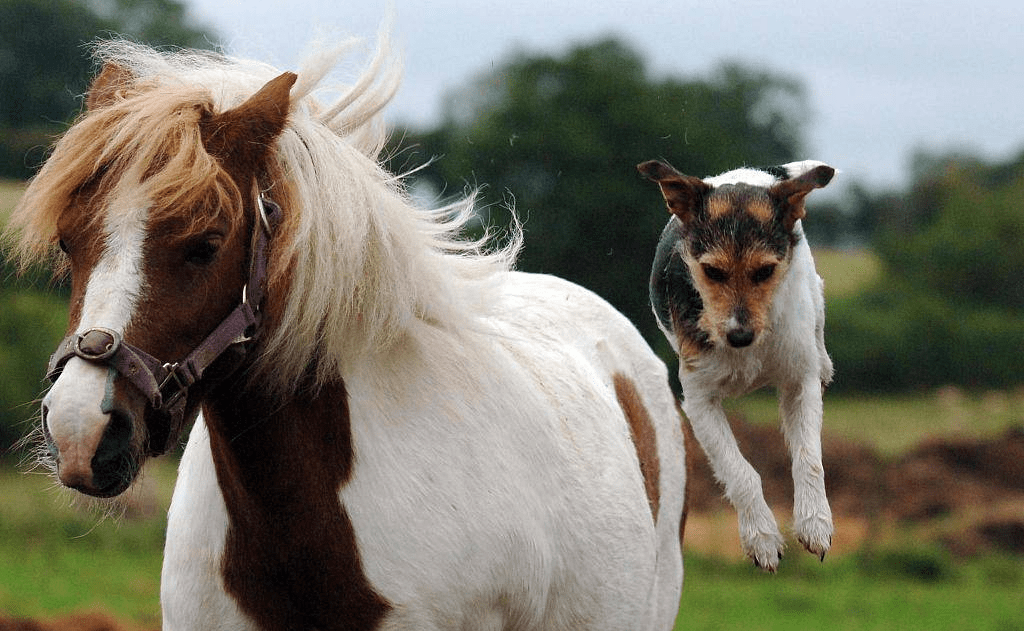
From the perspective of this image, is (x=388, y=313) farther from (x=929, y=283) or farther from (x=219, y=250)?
(x=929, y=283)

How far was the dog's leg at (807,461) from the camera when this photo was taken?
4.51 m

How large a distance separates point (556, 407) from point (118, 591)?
13.2m

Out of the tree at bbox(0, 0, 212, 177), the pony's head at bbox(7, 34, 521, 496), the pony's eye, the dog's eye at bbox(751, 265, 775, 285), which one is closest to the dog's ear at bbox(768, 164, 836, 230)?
the dog's eye at bbox(751, 265, 775, 285)

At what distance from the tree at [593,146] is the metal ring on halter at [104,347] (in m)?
13.0

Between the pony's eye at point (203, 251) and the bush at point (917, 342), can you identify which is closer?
the pony's eye at point (203, 251)

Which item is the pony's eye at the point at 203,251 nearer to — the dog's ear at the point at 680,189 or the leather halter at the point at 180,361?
the leather halter at the point at 180,361

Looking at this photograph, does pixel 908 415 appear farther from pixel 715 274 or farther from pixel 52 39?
pixel 52 39

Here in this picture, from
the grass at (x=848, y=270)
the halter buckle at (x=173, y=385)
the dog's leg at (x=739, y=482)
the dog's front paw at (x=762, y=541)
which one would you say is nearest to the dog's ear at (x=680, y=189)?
the dog's leg at (x=739, y=482)

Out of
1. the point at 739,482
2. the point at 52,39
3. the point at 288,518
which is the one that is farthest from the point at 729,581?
the point at 52,39

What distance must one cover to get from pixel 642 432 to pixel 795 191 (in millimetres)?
1332

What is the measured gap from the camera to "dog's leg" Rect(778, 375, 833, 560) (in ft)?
14.8

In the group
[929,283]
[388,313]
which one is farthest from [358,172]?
[929,283]

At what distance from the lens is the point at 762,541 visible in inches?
183

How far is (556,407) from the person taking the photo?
4.70m
